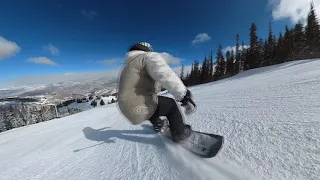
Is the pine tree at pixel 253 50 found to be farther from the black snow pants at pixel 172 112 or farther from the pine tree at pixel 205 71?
the black snow pants at pixel 172 112

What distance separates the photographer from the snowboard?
198 centimetres

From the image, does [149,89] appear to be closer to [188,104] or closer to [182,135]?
[188,104]

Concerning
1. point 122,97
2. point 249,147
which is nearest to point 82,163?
point 122,97

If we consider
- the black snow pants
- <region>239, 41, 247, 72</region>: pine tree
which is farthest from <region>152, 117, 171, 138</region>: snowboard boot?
<region>239, 41, 247, 72</region>: pine tree

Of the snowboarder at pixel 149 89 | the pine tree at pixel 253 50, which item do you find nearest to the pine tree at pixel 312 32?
the pine tree at pixel 253 50

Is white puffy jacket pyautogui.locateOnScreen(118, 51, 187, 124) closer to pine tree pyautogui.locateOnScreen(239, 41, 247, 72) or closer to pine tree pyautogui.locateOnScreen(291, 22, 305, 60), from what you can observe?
pine tree pyautogui.locateOnScreen(291, 22, 305, 60)

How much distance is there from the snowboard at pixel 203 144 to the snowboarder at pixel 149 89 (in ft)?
0.29

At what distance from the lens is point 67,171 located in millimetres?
2152

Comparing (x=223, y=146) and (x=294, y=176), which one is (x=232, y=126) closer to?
(x=223, y=146)

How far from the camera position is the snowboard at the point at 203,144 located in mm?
1981

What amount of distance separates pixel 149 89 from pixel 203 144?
1000mm

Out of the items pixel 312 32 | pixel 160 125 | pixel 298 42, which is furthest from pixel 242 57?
pixel 160 125

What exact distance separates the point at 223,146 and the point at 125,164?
1.21m

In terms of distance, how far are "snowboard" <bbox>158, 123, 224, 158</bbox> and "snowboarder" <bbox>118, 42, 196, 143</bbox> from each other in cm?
9
